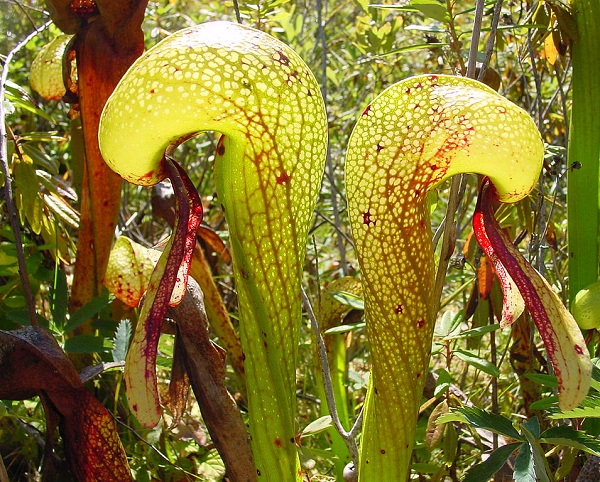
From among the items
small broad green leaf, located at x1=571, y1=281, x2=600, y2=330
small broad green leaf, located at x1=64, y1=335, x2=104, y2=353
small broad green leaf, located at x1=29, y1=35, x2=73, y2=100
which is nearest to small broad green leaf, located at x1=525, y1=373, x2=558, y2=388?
small broad green leaf, located at x1=571, y1=281, x2=600, y2=330

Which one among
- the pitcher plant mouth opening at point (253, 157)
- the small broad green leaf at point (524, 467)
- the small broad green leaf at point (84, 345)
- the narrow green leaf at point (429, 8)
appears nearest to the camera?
the pitcher plant mouth opening at point (253, 157)

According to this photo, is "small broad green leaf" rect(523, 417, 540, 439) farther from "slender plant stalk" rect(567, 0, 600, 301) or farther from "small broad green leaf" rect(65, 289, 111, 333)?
"small broad green leaf" rect(65, 289, 111, 333)

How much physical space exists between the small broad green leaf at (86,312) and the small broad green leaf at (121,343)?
0.09 m

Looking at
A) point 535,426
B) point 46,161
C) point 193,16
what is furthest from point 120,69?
point 193,16

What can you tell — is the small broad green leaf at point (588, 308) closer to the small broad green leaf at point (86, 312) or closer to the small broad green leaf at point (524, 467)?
the small broad green leaf at point (524, 467)

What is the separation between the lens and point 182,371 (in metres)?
1.21

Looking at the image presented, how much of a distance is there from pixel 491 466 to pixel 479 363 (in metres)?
0.30

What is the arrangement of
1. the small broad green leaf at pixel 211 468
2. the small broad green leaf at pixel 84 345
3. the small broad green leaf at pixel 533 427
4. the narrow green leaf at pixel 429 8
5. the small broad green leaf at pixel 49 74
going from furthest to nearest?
the small broad green leaf at pixel 49 74, the small broad green leaf at pixel 211 468, the small broad green leaf at pixel 84 345, the narrow green leaf at pixel 429 8, the small broad green leaf at pixel 533 427

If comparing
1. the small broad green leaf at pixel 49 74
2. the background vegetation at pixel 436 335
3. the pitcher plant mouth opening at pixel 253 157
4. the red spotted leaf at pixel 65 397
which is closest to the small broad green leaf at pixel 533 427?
the background vegetation at pixel 436 335

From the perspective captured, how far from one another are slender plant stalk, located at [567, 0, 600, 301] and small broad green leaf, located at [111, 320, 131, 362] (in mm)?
864

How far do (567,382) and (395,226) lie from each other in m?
0.28

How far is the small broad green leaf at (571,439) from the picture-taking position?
958 mm

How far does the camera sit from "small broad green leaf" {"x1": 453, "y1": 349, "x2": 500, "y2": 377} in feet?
4.06

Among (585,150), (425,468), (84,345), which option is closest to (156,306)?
(84,345)
